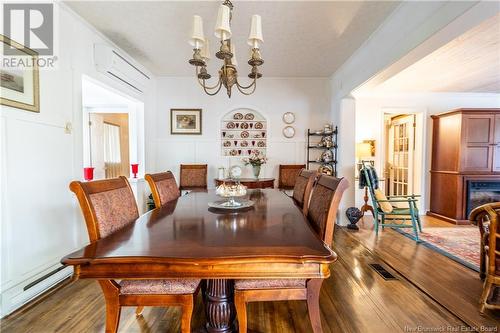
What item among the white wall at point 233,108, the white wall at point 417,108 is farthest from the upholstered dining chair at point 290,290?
the white wall at point 417,108

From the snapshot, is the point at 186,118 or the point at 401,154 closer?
the point at 186,118

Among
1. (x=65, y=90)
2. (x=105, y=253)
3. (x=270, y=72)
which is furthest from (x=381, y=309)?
(x=270, y=72)

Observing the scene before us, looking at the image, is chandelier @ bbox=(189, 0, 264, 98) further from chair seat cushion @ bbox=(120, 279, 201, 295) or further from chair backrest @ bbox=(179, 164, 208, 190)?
chair backrest @ bbox=(179, 164, 208, 190)

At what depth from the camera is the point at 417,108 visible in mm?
4602

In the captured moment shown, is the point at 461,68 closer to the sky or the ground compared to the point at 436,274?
closer to the sky

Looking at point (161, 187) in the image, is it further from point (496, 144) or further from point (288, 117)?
point (496, 144)

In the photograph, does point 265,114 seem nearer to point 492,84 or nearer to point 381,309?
point 381,309

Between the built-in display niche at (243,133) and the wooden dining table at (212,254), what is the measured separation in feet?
10.7

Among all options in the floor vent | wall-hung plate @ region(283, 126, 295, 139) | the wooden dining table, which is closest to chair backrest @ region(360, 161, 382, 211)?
the floor vent

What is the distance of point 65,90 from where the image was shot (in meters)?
2.38

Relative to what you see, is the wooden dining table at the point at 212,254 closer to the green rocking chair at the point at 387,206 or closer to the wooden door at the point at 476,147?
the green rocking chair at the point at 387,206

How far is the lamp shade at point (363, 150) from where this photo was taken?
4215 millimetres

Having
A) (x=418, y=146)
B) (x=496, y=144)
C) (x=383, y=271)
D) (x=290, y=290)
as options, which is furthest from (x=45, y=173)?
(x=496, y=144)

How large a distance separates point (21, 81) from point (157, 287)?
6.59 ft
